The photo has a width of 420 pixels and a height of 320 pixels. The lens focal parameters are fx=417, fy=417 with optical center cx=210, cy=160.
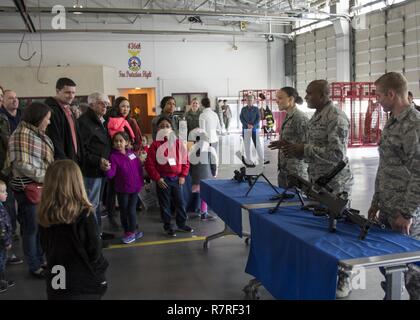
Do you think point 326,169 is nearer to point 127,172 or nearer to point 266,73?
point 127,172

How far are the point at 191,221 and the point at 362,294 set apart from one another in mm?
2583

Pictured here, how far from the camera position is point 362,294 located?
10.1 ft

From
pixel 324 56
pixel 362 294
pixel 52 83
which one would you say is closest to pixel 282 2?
pixel 324 56

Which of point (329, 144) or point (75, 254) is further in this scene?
point (329, 144)

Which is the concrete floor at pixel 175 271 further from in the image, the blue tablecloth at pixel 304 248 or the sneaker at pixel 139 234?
the blue tablecloth at pixel 304 248

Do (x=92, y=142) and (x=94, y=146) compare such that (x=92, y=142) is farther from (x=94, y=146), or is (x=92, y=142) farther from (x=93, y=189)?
(x=93, y=189)

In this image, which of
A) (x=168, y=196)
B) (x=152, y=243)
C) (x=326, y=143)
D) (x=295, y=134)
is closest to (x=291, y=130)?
(x=295, y=134)

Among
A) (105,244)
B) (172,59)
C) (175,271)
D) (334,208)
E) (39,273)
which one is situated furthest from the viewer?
(172,59)

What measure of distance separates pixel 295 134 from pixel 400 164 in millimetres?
1350

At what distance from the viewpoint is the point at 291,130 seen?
3666mm

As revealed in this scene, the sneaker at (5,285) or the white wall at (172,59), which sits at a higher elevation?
the white wall at (172,59)

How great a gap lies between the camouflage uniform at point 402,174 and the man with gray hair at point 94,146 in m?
2.66

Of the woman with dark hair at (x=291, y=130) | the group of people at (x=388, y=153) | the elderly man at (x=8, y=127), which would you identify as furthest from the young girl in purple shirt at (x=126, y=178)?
the group of people at (x=388, y=153)

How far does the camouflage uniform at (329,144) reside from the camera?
2.89 m
